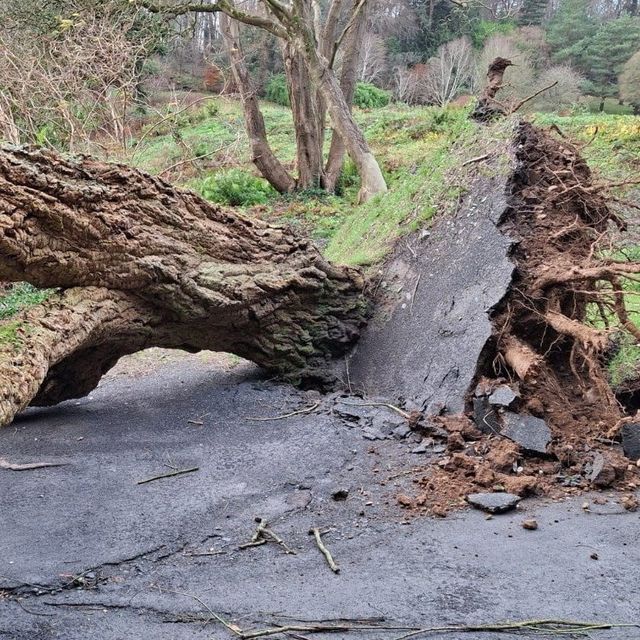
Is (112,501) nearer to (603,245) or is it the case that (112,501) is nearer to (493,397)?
(493,397)

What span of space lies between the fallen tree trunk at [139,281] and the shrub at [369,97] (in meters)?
22.8

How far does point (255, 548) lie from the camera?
10.5 ft

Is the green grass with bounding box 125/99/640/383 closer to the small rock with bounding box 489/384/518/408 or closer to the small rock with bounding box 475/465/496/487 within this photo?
the small rock with bounding box 489/384/518/408

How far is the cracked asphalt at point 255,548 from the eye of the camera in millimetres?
2512

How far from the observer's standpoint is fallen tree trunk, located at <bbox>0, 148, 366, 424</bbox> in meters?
4.32

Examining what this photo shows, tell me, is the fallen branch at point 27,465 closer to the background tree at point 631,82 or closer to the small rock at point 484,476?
the small rock at point 484,476

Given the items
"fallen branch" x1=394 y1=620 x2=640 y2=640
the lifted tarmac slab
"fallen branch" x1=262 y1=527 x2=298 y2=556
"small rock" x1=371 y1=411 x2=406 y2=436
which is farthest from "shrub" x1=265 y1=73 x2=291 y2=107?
"fallen branch" x1=394 y1=620 x2=640 y2=640

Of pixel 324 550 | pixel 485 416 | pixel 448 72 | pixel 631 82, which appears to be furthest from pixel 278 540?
pixel 448 72

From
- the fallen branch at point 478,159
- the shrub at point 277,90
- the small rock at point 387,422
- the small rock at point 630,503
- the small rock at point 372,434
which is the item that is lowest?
the small rock at point 372,434

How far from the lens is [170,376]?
6.83 metres

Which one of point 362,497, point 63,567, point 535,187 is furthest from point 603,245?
point 63,567

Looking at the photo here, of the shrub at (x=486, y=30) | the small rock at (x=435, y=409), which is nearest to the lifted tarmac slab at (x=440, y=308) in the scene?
the small rock at (x=435, y=409)

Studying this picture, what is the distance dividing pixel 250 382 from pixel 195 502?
2.46 metres

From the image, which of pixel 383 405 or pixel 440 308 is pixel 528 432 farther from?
pixel 440 308
